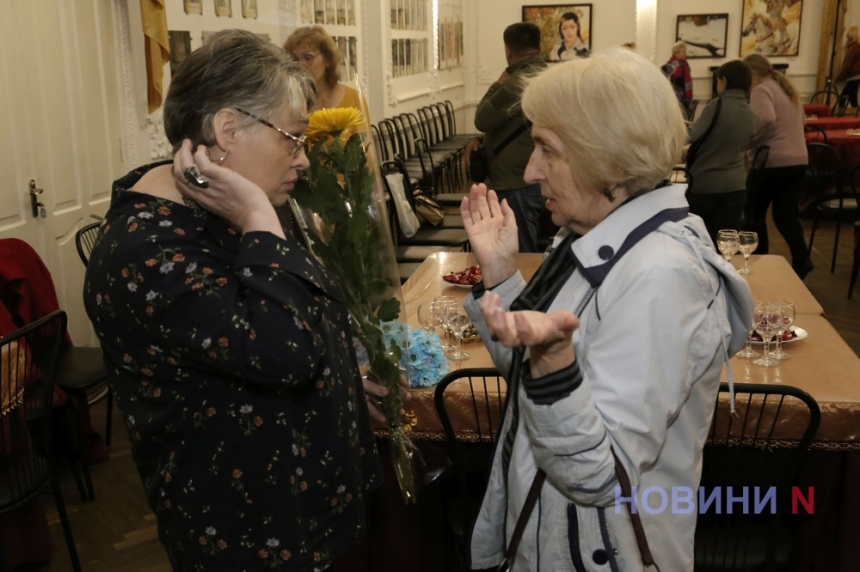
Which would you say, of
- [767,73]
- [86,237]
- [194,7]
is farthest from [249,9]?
[767,73]

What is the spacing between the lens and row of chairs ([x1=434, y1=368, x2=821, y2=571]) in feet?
6.95

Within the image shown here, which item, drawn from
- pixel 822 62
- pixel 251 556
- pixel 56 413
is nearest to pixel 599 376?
pixel 251 556

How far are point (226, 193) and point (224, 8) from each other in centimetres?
446

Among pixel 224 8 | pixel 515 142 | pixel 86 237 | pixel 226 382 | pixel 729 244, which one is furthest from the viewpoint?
pixel 224 8

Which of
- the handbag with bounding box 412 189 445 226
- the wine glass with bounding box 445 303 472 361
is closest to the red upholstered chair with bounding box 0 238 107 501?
the wine glass with bounding box 445 303 472 361

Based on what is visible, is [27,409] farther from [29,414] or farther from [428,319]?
[428,319]

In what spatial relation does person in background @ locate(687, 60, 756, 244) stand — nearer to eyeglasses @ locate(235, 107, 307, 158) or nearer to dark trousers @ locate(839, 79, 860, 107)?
eyeglasses @ locate(235, 107, 307, 158)

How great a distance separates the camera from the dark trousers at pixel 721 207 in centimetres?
545

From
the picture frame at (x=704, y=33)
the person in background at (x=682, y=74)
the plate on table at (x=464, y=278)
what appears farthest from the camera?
the picture frame at (x=704, y=33)

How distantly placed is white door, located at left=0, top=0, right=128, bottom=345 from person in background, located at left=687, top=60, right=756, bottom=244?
11.1 feet

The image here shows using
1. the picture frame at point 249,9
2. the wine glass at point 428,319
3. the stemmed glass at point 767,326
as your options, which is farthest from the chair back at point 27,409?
the picture frame at point 249,9

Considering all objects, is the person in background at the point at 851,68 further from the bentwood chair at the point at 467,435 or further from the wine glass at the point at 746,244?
the bentwood chair at the point at 467,435

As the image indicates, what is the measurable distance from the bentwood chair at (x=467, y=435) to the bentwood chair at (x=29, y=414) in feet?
4.27

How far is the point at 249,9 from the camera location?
574 cm
